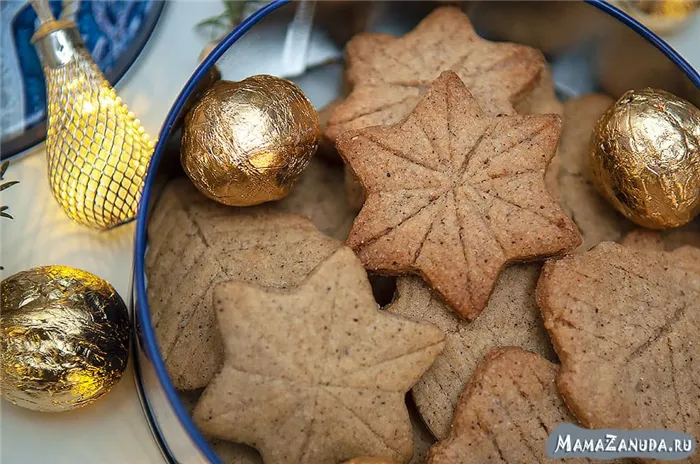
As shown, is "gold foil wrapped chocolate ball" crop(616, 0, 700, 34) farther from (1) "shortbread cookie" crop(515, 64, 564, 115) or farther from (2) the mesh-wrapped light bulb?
(2) the mesh-wrapped light bulb

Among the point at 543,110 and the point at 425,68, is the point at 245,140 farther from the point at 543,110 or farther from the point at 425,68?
the point at 543,110

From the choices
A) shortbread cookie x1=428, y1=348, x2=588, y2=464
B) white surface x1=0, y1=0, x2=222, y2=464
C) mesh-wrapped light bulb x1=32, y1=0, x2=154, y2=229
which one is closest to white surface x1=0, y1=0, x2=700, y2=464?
white surface x1=0, y1=0, x2=222, y2=464

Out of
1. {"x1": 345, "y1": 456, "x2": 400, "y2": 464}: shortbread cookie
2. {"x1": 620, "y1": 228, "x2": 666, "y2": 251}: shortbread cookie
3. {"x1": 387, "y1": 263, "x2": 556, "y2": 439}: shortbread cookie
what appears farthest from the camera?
{"x1": 620, "y1": 228, "x2": 666, "y2": 251}: shortbread cookie

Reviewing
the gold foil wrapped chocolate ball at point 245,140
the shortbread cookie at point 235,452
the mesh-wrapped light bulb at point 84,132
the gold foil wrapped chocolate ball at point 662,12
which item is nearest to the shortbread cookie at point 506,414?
the shortbread cookie at point 235,452

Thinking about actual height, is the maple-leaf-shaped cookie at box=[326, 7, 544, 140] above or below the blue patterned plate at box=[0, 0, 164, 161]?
below

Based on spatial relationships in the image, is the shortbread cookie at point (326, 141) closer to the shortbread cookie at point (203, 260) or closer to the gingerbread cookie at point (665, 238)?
the shortbread cookie at point (203, 260)

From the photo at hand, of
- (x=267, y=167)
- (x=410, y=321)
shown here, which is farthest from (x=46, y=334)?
(x=410, y=321)
